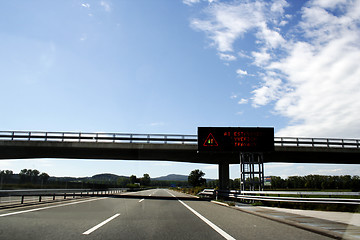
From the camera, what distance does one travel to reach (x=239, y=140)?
24375mm

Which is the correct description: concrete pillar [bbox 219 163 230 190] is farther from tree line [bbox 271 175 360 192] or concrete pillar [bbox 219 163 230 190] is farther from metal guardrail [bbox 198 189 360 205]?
tree line [bbox 271 175 360 192]

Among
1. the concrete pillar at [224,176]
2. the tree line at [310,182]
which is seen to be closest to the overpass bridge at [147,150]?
the concrete pillar at [224,176]

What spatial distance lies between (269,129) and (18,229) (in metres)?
21.4

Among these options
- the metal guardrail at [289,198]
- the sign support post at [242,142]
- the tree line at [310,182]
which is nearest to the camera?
the metal guardrail at [289,198]

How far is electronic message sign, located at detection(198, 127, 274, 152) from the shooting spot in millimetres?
24219

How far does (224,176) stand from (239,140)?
8.97m

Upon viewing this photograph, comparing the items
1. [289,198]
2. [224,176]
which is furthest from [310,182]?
[289,198]

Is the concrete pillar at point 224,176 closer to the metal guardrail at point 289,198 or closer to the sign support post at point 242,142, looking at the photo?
the metal guardrail at point 289,198

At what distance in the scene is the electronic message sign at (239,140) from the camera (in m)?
24.2

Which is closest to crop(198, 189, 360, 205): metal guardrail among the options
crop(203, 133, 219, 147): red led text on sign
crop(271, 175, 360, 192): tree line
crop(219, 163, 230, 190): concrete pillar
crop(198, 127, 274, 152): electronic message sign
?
→ crop(219, 163, 230, 190): concrete pillar

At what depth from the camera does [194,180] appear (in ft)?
370

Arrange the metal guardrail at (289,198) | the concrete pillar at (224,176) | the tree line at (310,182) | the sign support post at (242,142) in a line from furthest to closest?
the tree line at (310,182), the concrete pillar at (224,176), the sign support post at (242,142), the metal guardrail at (289,198)

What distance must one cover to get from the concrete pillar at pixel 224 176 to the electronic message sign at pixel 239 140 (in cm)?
853

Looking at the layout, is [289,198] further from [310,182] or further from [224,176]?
[310,182]
